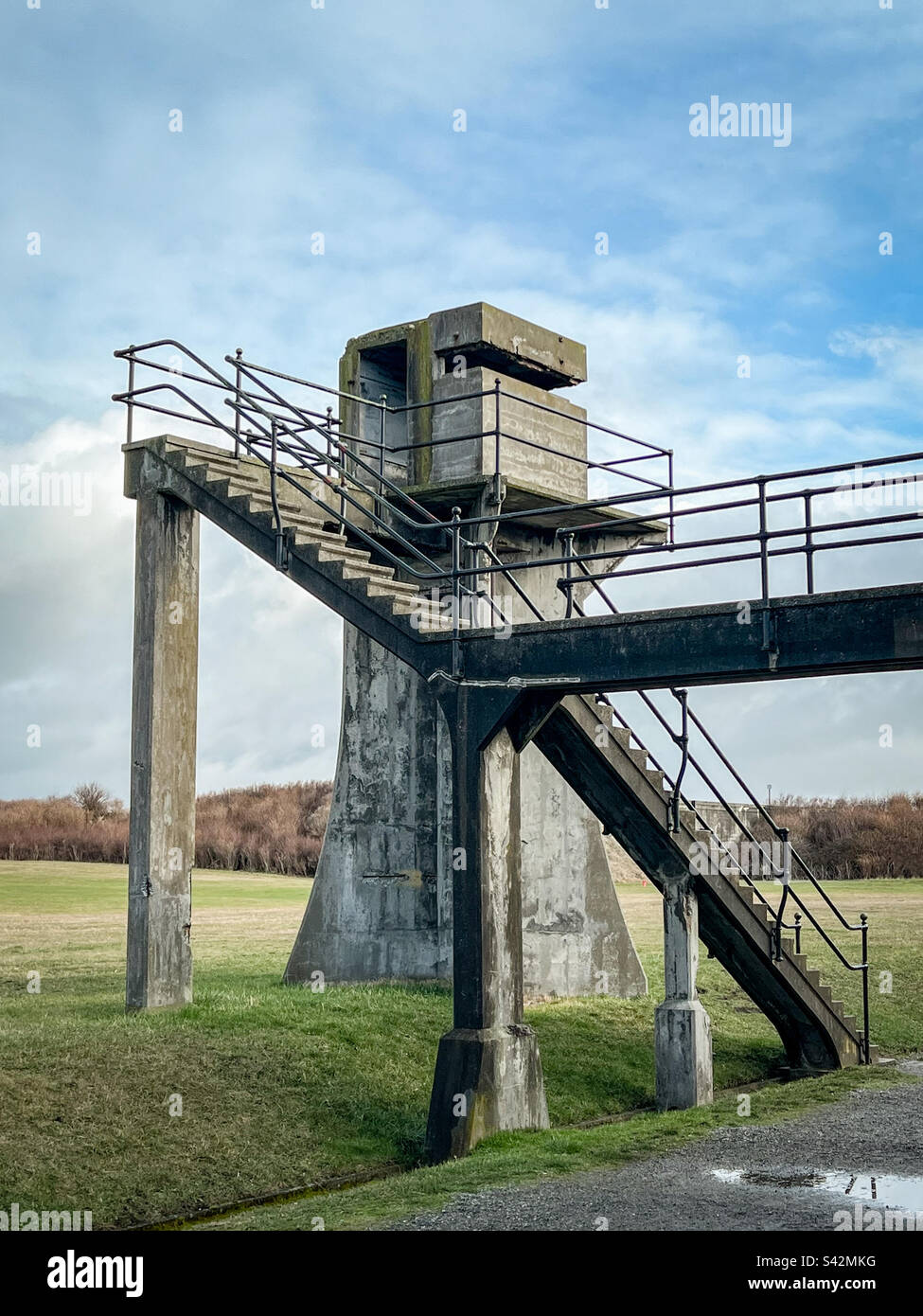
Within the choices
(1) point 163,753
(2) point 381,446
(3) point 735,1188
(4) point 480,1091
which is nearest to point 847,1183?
(3) point 735,1188

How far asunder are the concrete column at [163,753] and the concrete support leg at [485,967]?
4545mm

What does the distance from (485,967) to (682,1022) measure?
10.2 ft

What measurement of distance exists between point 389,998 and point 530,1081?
472 centimetres

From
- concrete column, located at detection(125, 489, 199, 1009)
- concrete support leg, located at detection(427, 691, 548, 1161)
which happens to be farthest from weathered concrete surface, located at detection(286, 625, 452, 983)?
concrete support leg, located at detection(427, 691, 548, 1161)

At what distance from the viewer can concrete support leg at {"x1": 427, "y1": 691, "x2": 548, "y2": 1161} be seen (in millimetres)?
13414

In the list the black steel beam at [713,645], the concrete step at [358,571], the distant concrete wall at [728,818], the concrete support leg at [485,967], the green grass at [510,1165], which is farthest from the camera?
the distant concrete wall at [728,818]

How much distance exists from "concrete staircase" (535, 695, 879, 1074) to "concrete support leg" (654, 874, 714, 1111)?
31 centimetres

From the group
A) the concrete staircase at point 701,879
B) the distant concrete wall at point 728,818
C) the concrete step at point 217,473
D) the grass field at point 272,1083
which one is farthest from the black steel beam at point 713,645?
the distant concrete wall at point 728,818

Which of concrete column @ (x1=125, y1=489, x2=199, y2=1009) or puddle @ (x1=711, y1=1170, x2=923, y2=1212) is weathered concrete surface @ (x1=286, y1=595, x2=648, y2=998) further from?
puddle @ (x1=711, y1=1170, x2=923, y2=1212)

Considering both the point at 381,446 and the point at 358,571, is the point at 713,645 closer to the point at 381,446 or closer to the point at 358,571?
the point at 358,571

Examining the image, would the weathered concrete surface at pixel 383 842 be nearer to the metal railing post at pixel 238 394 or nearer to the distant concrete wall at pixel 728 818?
the metal railing post at pixel 238 394

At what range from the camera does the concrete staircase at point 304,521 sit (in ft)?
49.0
